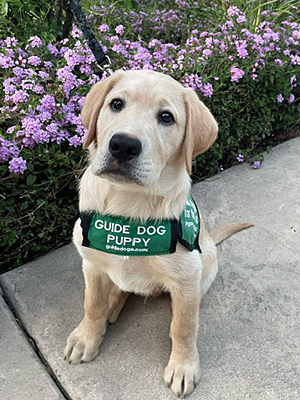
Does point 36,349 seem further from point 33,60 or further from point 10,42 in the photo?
point 10,42

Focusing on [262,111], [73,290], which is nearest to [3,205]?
[73,290]

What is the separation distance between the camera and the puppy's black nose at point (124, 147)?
1751mm

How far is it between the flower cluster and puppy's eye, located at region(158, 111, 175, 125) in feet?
3.50

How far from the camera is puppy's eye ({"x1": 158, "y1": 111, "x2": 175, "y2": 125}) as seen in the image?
6.48 ft

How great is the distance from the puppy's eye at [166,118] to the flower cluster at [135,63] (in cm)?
107

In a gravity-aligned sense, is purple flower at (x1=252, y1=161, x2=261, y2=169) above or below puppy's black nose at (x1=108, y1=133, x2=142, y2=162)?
below

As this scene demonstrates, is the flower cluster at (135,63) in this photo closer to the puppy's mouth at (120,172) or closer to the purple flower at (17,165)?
the purple flower at (17,165)

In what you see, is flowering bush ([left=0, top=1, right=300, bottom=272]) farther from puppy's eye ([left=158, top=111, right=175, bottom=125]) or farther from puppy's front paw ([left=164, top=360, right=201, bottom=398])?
puppy's front paw ([left=164, top=360, right=201, bottom=398])

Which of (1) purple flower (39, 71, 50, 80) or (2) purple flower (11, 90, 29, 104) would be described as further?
(1) purple flower (39, 71, 50, 80)

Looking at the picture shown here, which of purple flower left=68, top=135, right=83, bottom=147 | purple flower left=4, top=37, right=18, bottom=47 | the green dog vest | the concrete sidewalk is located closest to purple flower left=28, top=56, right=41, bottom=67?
purple flower left=4, top=37, right=18, bottom=47

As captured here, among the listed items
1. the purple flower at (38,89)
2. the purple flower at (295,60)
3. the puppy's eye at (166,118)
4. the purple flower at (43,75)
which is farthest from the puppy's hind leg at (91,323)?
the purple flower at (295,60)

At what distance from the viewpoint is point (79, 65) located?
3482mm

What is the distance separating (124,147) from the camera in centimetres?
175

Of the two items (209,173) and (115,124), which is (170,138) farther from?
(209,173)
